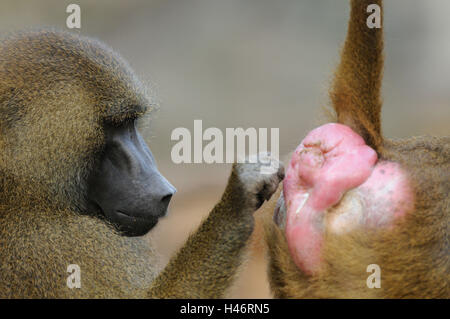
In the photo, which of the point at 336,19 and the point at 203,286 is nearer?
the point at 203,286

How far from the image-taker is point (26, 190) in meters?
2.34

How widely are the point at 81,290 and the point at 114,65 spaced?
3.21 ft

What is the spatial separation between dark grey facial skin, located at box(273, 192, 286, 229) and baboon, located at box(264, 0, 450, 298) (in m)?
0.02

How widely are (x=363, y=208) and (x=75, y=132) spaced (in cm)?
119

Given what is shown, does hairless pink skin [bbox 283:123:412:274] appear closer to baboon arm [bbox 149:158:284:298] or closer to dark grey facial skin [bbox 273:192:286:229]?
dark grey facial skin [bbox 273:192:286:229]

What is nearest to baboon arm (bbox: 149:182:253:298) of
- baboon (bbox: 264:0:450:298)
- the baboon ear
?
baboon (bbox: 264:0:450:298)

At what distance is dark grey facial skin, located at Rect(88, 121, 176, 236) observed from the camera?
2.60 m

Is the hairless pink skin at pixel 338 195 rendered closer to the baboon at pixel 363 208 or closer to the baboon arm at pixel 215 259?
the baboon at pixel 363 208

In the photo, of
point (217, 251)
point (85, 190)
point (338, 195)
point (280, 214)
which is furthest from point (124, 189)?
point (338, 195)

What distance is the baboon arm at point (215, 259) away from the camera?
95.3 inches

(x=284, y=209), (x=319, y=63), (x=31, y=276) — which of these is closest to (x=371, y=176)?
(x=284, y=209)

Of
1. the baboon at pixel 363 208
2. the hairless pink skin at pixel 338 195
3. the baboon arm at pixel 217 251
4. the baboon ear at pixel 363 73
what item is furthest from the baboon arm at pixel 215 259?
the baboon ear at pixel 363 73
